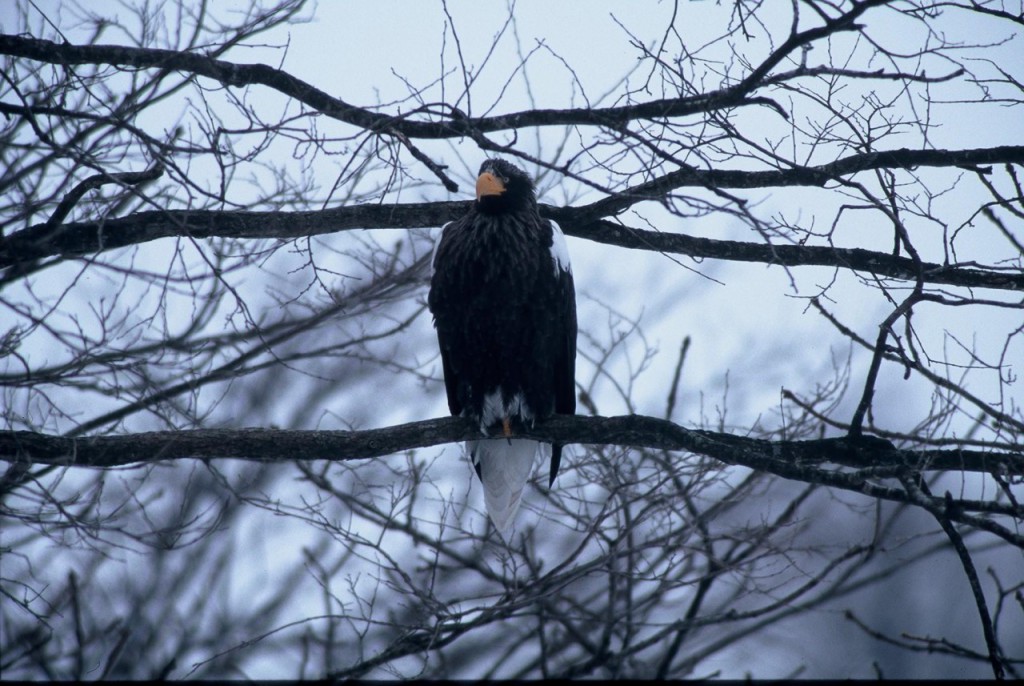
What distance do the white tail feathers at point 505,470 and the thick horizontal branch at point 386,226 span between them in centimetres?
134

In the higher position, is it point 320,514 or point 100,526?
point 320,514

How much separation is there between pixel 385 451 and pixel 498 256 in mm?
1193

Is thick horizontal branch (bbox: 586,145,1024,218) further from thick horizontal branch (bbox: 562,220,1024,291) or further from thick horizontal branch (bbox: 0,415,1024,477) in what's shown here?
thick horizontal branch (bbox: 0,415,1024,477)

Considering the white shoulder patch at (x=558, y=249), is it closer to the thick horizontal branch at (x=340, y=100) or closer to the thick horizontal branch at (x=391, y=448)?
the thick horizontal branch at (x=340, y=100)

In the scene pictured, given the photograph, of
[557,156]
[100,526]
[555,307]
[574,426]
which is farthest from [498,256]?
[100,526]

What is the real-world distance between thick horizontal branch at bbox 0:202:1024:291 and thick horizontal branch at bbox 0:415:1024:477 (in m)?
0.75

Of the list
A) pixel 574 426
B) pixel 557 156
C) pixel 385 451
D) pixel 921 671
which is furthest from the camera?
pixel 921 671

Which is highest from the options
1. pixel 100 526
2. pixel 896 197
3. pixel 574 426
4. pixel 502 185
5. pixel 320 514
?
pixel 502 185

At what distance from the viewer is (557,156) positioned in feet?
18.5

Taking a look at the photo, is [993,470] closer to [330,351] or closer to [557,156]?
[557,156]

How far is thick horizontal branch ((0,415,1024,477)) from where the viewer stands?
11.7ft

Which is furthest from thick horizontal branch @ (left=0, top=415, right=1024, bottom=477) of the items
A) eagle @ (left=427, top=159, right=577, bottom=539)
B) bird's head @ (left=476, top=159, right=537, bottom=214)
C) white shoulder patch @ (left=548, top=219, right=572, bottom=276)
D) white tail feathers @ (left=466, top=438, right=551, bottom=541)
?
bird's head @ (left=476, top=159, right=537, bottom=214)

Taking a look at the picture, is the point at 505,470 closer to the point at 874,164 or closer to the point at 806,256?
the point at 806,256

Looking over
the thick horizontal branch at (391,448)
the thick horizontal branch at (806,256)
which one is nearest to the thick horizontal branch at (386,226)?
the thick horizontal branch at (806,256)
